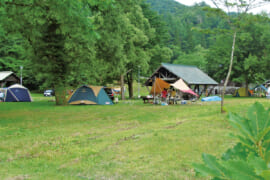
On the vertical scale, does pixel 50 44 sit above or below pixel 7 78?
above

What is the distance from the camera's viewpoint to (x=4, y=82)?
35.9 meters

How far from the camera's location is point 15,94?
23781 millimetres

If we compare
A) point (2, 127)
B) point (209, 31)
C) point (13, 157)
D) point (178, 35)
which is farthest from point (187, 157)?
point (178, 35)

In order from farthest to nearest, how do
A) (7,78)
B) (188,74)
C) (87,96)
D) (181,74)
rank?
1. (7,78)
2. (188,74)
3. (181,74)
4. (87,96)

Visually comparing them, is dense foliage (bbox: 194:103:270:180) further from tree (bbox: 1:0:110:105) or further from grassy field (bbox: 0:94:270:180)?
tree (bbox: 1:0:110:105)

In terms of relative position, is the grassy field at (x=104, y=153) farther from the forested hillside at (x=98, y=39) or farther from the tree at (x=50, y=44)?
the tree at (x=50, y=44)

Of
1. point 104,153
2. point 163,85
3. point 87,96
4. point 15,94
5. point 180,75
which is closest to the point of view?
point 104,153

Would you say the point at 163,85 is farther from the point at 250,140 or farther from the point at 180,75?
the point at 250,140

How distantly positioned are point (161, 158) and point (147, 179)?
3.35 ft

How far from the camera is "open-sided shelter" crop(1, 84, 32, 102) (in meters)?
23.6

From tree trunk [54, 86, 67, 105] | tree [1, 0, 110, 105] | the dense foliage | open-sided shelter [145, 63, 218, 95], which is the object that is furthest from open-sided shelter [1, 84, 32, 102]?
the dense foliage

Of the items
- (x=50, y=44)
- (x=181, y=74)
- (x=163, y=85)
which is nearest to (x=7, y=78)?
(x=50, y=44)

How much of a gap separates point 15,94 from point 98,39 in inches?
597

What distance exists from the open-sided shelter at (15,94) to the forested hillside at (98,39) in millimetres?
2789
